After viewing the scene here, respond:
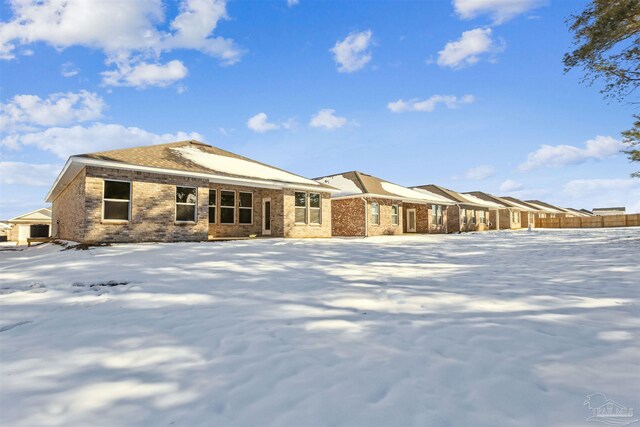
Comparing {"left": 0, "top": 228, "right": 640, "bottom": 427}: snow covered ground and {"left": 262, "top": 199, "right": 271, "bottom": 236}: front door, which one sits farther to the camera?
{"left": 262, "top": 199, "right": 271, "bottom": 236}: front door

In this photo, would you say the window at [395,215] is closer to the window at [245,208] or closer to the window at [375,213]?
the window at [375,213]

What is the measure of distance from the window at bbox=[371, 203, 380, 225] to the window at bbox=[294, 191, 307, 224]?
614 centimetres

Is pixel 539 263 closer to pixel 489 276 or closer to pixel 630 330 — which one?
pixel 489 276

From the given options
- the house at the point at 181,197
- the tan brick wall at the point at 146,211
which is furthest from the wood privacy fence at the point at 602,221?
the tan brick wall at the point at 146,211

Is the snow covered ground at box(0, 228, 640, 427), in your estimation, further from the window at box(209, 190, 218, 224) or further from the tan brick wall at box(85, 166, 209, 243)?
the window at box(209, 190, 218, 224)

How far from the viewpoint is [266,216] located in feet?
58.6

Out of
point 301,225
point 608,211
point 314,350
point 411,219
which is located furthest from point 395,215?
point 608,211

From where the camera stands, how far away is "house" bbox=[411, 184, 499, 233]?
31.1 m

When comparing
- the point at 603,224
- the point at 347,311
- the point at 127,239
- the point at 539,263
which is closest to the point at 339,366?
the point at 347,311

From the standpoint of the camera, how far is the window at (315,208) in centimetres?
1820

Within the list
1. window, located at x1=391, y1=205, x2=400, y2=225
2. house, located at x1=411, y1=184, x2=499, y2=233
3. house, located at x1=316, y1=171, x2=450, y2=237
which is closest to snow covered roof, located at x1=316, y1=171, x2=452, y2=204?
house, located at x1=316, y1=171, x2=450, y2=237

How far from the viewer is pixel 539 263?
8742 mm

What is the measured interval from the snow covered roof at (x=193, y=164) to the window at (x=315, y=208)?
1.95ft

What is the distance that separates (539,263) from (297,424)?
343 inches
